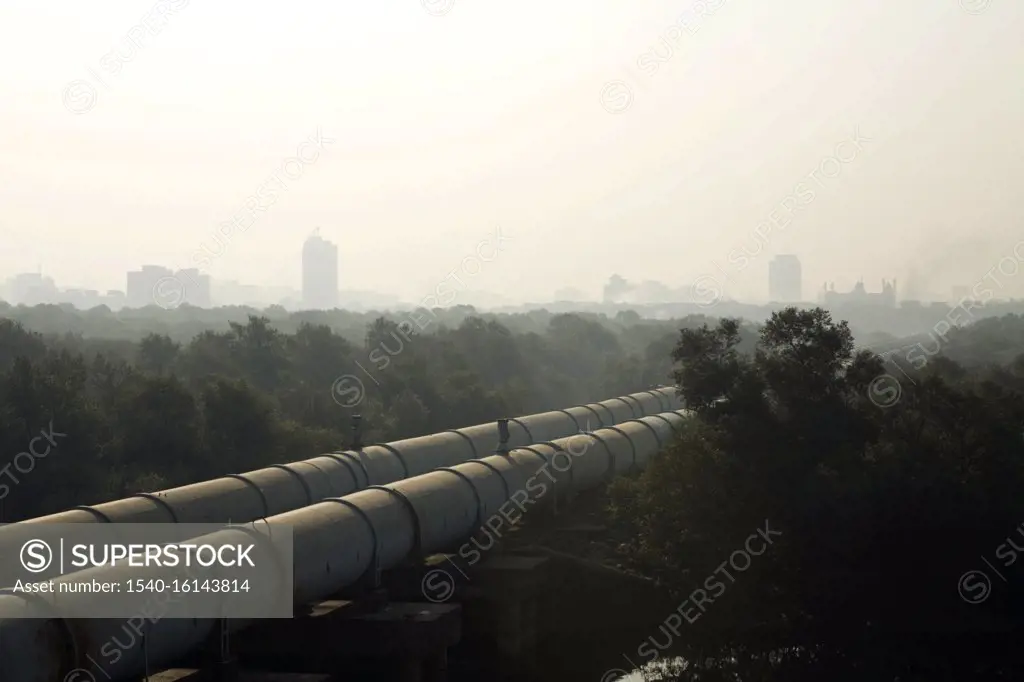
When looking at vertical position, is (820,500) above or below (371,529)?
below

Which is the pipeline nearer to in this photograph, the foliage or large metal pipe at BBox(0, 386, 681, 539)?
large metal pipe at BBox(0, 386, 681, 539)

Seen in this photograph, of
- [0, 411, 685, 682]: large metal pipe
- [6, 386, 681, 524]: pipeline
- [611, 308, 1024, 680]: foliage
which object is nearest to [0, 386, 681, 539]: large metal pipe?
[6, 386, 681, 524]: pipeline

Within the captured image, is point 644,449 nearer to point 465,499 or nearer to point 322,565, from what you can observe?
point 465,499

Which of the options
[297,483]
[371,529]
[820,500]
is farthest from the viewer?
[297,483]

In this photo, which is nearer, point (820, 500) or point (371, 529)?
point (371, 529)

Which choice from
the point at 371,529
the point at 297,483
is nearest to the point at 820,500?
the point at 371,529

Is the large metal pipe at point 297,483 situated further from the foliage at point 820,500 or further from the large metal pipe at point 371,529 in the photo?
the foliage at point 820,500

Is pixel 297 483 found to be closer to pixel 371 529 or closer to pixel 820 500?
pixel 371 529
